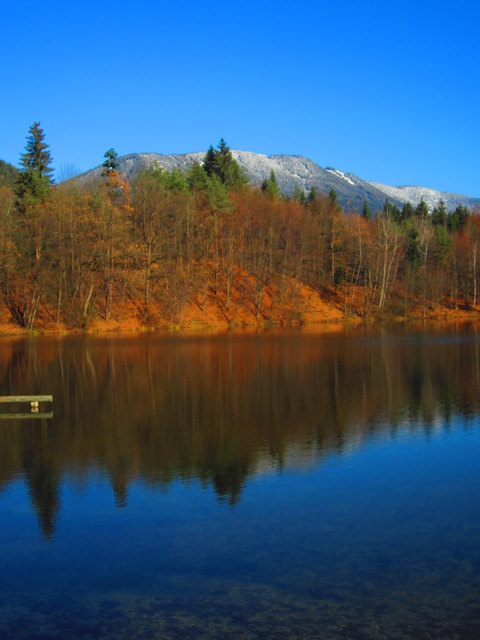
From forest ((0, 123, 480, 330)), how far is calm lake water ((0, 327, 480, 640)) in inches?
1595

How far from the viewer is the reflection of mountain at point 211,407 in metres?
14.2

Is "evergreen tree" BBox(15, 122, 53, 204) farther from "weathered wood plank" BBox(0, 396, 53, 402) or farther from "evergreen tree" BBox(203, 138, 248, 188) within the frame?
"weathered wood plank" BBox(0, 396, 53, 402)

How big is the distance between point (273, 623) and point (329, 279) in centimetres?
8515

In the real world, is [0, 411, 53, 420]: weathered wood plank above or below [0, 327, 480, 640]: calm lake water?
above

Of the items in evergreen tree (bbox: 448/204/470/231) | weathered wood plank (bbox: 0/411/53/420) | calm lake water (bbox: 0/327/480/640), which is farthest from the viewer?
evergreen tree (bbox: 448/204/470/231)

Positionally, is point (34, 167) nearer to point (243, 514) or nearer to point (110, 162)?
point (110, 162)

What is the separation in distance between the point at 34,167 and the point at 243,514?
79.8m

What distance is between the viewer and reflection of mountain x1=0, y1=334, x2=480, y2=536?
46.5 ft

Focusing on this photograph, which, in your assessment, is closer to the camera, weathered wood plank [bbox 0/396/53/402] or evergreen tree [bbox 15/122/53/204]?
weathered wood plank [bbox 0/396/53/402]

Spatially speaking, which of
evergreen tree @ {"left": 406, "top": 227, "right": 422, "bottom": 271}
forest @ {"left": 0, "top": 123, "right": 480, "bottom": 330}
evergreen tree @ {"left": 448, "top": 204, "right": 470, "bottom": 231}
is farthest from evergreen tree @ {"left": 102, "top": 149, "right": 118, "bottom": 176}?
evergreen tree @ {"left": 448, "top": 204, "right": 470, "bottom": 231}

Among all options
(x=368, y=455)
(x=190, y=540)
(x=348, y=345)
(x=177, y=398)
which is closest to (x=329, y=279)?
(x=348, y=345)

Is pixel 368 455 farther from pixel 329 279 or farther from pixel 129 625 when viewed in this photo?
pixel 329 279

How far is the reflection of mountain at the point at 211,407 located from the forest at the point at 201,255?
24.0 meters

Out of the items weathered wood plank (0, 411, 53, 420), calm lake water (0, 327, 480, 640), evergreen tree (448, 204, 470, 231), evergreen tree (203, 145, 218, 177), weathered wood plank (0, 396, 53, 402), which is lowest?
calm lake water (0, 327, 480, 640)
